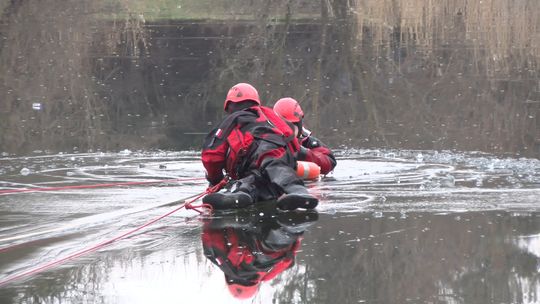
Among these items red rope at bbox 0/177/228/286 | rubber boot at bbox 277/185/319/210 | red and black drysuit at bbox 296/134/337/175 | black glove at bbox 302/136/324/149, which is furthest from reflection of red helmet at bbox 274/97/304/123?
rubber boot at bbox 277/185/319/210

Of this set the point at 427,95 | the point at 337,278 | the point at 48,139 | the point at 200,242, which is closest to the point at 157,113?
the point at 48,139

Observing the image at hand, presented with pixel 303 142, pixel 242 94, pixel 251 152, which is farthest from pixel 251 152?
pixel 303 142

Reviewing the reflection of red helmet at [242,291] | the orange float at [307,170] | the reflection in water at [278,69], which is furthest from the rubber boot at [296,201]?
the reflection in water at [278,69]

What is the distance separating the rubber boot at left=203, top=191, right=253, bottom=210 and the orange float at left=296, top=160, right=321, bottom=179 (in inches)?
72.4

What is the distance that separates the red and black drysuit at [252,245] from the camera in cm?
813

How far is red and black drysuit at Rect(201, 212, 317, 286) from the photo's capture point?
813 cm

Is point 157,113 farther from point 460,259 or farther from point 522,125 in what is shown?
point 460,259

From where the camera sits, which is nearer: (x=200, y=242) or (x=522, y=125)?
(x=200, y=242)

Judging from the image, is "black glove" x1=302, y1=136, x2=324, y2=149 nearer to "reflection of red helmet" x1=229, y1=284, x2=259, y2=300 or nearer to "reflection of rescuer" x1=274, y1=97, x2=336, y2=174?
"reflection of rescuer" x1=274, y1=97, x2=336, y2=174

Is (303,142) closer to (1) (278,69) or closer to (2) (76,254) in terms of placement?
(2) (76,254)

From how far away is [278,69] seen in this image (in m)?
21.9

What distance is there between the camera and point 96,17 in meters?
30.0

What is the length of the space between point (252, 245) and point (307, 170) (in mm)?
3124

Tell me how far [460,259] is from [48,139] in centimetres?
819
